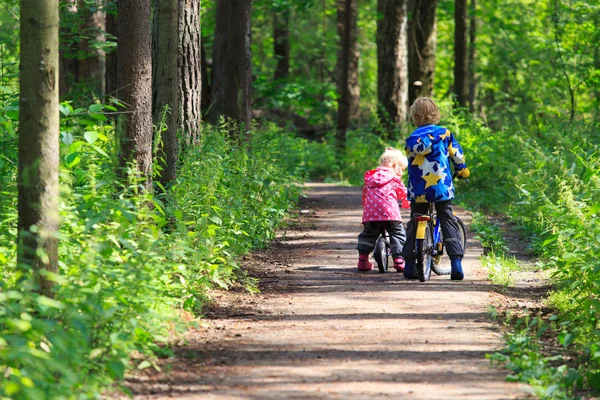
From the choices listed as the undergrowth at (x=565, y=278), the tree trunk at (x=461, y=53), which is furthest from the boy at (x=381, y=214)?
the tree trunk at (x=461, y=53)

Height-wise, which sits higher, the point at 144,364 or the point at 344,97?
the point at 344,97

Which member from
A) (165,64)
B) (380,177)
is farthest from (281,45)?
(380,177)

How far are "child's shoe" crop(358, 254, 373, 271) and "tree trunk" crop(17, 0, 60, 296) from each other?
16.2 feet

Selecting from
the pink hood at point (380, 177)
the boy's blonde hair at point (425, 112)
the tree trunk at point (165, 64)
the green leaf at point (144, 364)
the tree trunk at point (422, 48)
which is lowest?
the green leaf at point (144, 364)

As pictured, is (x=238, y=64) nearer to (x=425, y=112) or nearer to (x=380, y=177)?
(x=380, y=177)

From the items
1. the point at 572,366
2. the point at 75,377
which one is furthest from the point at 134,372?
the point at 572,366

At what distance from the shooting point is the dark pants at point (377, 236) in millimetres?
10367

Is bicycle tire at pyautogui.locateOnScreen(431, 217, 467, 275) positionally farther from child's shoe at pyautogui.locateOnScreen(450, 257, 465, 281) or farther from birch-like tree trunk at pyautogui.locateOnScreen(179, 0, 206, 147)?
birch-like tree trunk at pyautogui.locateOnScreen(179, 0, 206, 147)

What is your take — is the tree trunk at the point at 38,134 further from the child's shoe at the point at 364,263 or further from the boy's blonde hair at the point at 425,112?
the child's shoe at the point at 364,263

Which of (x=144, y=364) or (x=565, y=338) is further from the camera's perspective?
(x=565, y=338)

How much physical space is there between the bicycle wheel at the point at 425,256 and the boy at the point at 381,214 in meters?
0.71

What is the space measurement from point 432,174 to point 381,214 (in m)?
1.00

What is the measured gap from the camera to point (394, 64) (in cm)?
2392

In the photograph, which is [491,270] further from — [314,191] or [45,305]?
[314,191]
